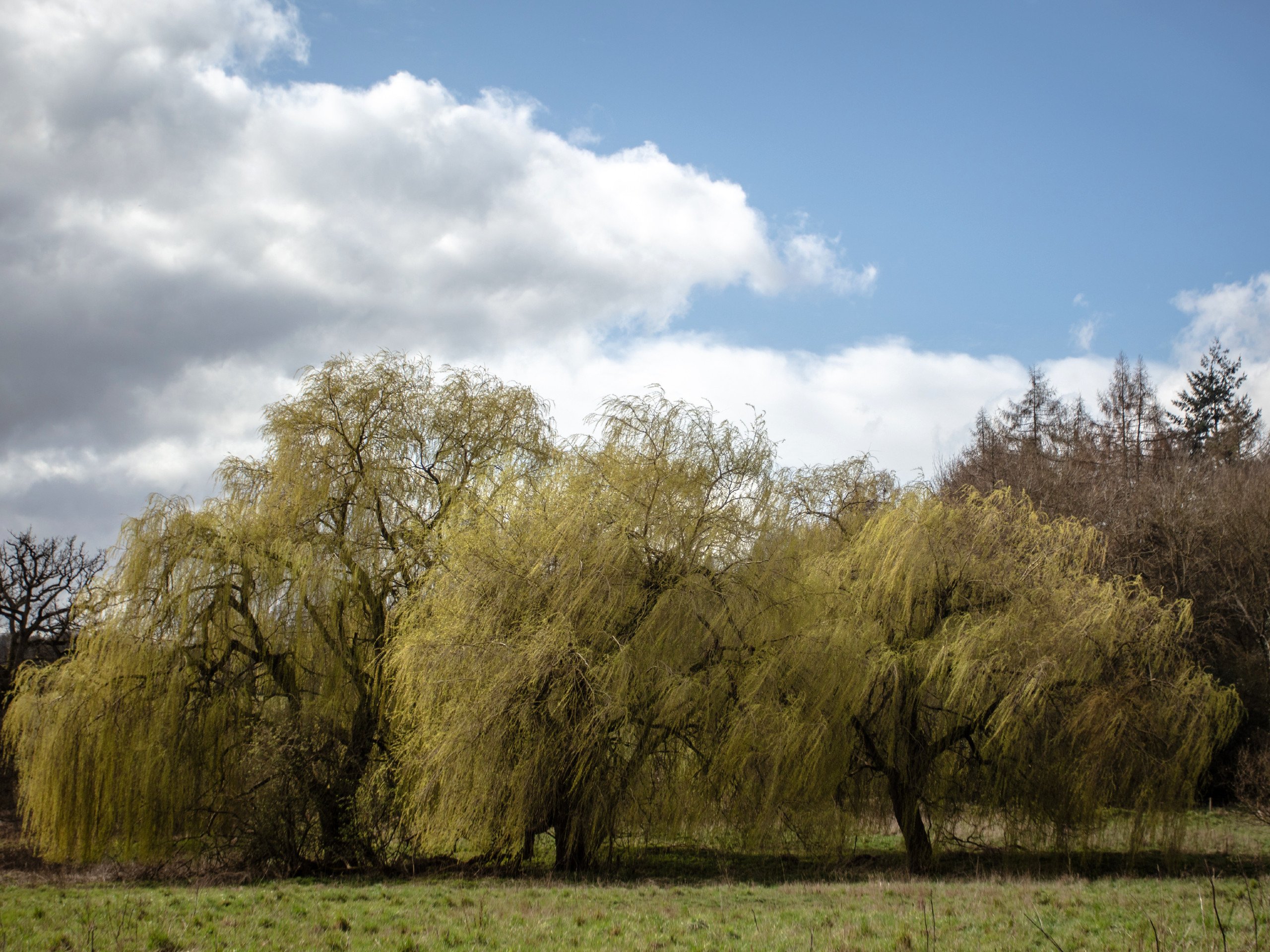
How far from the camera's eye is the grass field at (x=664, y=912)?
659 cm

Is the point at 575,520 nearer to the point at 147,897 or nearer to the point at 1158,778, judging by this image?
the point at 147,897

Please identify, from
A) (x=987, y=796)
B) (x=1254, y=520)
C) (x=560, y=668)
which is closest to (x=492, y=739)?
(x=560, y=668)

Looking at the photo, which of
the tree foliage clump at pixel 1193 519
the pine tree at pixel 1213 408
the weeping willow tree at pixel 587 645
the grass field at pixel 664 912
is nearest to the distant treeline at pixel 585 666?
the weeping willow tree at pixel 587 645

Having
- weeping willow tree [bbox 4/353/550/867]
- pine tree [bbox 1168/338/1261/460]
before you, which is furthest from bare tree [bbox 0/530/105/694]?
pine tree [bbox 1168/338/1261/460]

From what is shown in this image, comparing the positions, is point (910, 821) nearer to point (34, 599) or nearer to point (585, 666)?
point (585, 666)

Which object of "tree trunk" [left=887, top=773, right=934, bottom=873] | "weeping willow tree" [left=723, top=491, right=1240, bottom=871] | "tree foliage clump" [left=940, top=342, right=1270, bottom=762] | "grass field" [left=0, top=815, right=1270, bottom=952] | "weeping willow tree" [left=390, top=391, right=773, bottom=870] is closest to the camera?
"grass field" [left=0, top=815, right=1270, bottom=952]

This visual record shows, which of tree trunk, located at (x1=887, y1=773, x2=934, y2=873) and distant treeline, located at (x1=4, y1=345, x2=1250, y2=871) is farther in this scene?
tree trunk, located at (x1=887, y1=773, x2=934, y2=873)

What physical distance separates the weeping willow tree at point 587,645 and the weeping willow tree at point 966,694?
0.96 m

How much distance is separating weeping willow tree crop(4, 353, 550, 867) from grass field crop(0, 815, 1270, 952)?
127 centimetres

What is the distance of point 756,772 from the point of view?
11875 millimetres

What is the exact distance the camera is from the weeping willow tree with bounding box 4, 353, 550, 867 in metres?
12.6

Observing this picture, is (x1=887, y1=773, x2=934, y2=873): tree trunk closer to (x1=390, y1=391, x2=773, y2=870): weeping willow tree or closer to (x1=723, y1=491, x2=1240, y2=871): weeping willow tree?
(x1=723, y1=491, x2=1240, y2=871): weeping willow tree

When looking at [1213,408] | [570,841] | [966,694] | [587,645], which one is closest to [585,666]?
[587,645]

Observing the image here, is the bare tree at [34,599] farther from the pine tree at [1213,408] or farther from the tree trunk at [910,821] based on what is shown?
the pine tree at [1213,408]
